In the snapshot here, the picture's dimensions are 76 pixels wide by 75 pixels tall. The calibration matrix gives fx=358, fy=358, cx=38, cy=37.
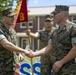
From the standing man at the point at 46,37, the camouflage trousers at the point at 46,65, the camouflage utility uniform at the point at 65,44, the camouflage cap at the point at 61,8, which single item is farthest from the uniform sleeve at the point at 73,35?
the camouflage trousers at the point at 46,65

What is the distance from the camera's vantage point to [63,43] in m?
5.90

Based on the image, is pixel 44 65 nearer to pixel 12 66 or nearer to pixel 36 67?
pixel 12 66

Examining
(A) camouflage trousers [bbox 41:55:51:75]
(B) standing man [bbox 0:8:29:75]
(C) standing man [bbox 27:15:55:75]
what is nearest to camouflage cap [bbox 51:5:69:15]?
(B) standing man [bbox 0:8:29:75]

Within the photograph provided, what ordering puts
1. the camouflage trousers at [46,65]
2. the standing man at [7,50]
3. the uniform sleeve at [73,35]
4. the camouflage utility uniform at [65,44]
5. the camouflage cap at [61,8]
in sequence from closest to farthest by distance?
the uniform sleeve at [73,35]
the camouflage utility uniform at [65,44]
the camouflage cap at [61,8]
the standing man at [7,50]
the camouflage trousers at [46,65]

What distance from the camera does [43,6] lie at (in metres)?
42.4

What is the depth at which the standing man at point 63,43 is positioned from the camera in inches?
227

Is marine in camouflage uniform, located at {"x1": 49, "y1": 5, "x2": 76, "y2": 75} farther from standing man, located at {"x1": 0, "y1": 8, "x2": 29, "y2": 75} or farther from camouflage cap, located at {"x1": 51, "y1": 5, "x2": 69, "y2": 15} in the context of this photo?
standing man, located at {"x1": 0, "y1": 8, "x2": 29, "y2": 75}

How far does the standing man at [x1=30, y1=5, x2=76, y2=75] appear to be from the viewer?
18.9 feet

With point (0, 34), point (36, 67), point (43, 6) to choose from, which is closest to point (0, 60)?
point (0, 34)

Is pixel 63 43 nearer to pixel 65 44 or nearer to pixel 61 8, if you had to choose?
pixel 65 44

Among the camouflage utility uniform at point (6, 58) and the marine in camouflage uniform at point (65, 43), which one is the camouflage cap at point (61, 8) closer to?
the marine in camouflage uniform at point (65, 43)

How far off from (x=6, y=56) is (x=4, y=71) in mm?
291

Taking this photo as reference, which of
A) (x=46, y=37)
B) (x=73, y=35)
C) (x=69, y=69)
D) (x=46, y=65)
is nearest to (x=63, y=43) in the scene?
(x=73, y=35)

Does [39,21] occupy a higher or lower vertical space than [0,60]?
lower
